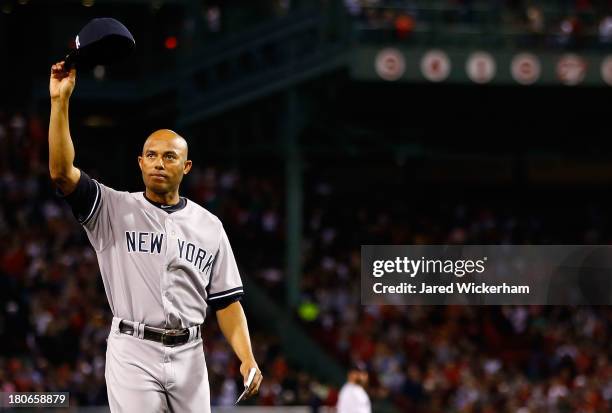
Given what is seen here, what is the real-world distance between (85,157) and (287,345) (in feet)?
29.4

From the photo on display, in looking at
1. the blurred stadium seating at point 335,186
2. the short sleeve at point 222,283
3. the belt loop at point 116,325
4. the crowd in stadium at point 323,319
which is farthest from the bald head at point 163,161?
Answer: the blurred stadium seating at point 335,186

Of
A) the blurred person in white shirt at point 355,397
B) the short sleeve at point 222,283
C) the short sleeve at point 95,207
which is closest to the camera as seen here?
the short sleeve at point 95,207

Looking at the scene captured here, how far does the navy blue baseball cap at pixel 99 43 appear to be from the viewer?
5.72 metres

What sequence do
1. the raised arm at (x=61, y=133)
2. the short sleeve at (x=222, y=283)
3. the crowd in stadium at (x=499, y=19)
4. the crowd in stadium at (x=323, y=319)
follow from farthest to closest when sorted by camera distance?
the crowd in stadium at (x=499, y=19) < the crowd in stadium at (x=323, y=319) < the short sleeve at (x=222, y=283) < the raised arm at (x=61, y=133)

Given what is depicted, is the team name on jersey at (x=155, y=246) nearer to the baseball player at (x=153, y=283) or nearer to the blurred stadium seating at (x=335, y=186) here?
the baseball player at (x=153, y=283)

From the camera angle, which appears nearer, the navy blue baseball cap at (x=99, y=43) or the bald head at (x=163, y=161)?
the navy blue baseball cap at (x=99, y=43)

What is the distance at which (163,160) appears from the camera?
586 centimetres

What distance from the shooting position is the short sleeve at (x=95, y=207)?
224 inches

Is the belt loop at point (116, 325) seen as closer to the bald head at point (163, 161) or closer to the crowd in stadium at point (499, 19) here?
the bald head at point (163, 161)

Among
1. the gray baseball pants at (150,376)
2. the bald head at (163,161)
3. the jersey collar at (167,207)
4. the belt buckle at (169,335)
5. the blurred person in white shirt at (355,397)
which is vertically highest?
the bald head at (163,161)

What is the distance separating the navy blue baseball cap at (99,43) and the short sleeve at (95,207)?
0.47m

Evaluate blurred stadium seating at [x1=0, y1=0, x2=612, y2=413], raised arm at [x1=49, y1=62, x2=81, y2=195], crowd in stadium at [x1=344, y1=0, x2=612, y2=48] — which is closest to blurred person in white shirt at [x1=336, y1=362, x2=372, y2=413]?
blurred stadium seating at [x1=0, y1=0, x2=612, y2=413]

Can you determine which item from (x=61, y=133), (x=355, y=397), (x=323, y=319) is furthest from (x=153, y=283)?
(x=323, y=319)

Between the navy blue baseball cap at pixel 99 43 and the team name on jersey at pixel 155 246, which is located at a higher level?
the navy blue baseball cap at pixel 99 43
